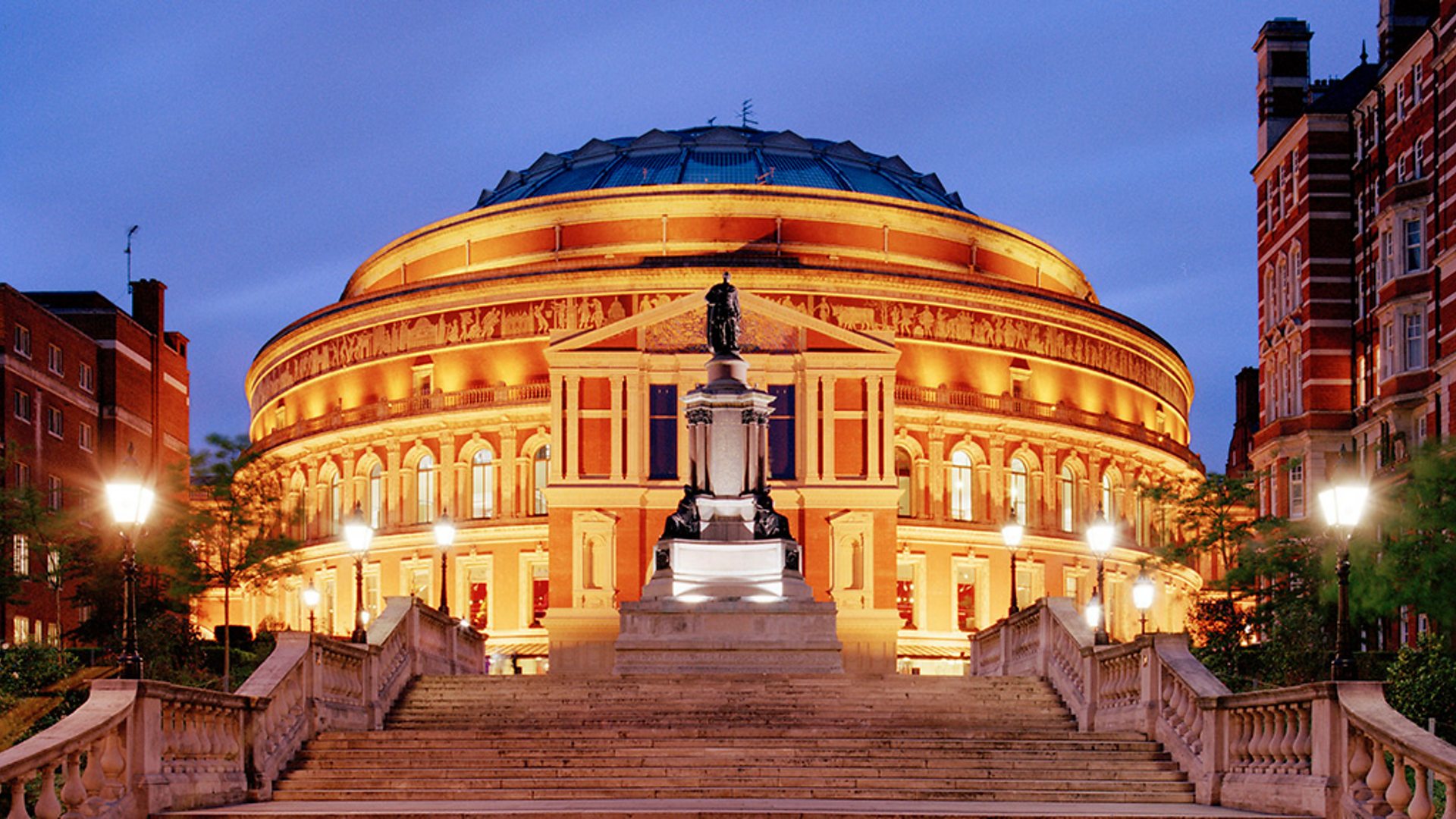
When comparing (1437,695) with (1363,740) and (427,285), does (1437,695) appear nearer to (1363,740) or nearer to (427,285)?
(1363,740)

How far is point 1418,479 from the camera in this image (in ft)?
187

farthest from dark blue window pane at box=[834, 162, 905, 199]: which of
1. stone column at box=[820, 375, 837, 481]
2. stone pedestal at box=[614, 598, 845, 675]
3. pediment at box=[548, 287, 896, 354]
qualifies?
stone pedestal at box=[614, 598, 845, 675]

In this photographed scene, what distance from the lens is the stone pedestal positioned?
1781 inches

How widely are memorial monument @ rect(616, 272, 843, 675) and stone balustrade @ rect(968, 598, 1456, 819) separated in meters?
8.62

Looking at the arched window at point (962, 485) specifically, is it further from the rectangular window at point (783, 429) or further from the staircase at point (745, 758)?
the staircase at point (745, 758)

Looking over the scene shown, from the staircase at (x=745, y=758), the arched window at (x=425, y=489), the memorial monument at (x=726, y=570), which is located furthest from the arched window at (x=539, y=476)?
the staircase at (x=745, y=758)

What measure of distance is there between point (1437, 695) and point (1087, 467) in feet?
194

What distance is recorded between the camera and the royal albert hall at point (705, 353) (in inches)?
3465

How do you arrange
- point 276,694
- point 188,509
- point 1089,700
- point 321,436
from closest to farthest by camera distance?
point 276,694 → point 1089,700 → point 188,509 → point 321,436

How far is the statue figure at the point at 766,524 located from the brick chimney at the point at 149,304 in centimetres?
6568

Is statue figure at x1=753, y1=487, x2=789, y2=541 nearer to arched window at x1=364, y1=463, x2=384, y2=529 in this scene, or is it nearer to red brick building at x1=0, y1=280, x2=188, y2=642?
red brick building at x1=0, y1=280, x2=188, y2=642

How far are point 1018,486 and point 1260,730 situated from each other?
65.3 metres

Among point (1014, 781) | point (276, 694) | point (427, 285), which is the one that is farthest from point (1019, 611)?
point (427, 285)

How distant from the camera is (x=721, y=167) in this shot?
330ft
